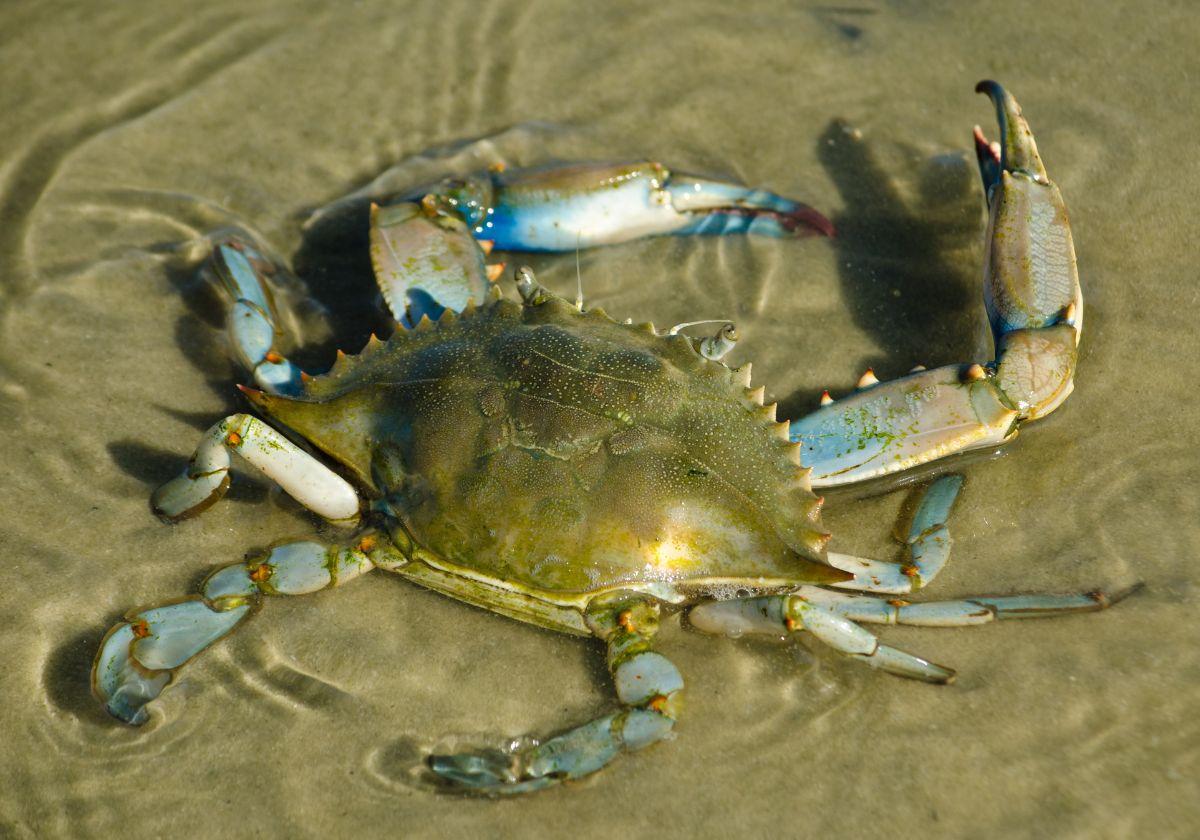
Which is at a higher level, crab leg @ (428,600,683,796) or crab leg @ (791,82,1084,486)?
crab leg @ (791,82,1084,486)

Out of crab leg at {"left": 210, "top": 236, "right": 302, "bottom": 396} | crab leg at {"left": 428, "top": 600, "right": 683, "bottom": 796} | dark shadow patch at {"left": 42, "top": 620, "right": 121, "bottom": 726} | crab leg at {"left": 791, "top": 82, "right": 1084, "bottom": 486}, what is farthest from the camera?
crab leg at {"left": 210, "top": 236, "right": 302, "bottom": 396}

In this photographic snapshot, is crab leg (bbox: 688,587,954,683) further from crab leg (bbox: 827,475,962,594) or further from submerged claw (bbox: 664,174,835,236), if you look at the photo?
submerged claw (bbox: 664,174,835,236)

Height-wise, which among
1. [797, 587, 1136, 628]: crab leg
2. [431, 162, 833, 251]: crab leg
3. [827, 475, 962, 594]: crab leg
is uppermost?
[431, 162, 833, 251]: crab leg

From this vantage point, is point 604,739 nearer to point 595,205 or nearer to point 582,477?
point 582,477

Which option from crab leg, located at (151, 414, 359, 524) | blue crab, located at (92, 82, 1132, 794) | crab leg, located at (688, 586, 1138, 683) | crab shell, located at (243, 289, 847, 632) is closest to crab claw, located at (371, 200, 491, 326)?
blue crab, located at (92, 82, 1132, 794)

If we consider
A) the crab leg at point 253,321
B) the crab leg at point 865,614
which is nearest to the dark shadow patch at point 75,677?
the crab leg at point 253,321

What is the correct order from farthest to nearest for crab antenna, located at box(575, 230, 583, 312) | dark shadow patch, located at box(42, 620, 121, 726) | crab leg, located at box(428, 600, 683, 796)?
crab antenna, located at box(575, 230, 583, 312), dark shadow patch, located at box(42, 620, 121, 726), crab leg, located at box(428, 600, 683, 796)

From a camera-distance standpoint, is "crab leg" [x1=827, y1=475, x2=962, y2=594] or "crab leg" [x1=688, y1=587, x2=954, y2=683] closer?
"crab leg" [x1=688, y1=587, x2=954, y2=683]
